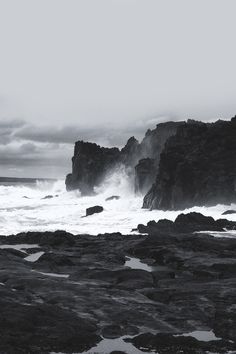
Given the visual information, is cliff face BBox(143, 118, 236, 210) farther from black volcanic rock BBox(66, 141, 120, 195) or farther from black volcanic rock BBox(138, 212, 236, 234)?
black volcanic rock BBox(66, 141, 120, 195)

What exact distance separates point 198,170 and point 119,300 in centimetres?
5299

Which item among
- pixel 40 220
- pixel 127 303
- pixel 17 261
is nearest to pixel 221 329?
pixel 127 303

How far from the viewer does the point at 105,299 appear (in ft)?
50.2

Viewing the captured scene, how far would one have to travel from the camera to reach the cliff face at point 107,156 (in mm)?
107375

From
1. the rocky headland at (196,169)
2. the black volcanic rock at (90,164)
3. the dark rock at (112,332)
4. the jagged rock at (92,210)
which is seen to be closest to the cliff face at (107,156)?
the black volcanic rock at (90,164)

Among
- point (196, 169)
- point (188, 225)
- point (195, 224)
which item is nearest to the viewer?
point (188, 225)

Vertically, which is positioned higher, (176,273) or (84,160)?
(84,160)

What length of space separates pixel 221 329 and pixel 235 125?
193 feet

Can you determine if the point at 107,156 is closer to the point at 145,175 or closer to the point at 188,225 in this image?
the point at 145,175

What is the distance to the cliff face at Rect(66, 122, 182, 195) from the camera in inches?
4227

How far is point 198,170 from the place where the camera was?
219ft

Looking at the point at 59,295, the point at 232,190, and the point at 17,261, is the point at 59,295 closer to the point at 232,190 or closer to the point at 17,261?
the point at 17,261

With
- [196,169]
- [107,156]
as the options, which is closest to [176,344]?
[196,169]

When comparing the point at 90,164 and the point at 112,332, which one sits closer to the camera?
the point at 112,332
